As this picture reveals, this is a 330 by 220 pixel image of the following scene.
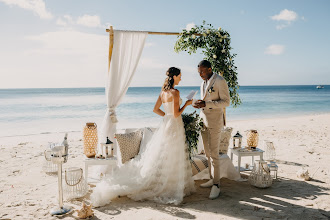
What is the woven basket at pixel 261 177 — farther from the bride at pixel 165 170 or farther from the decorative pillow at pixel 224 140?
the bride at pixel 165 170

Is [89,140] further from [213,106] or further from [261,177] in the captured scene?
[261,177]

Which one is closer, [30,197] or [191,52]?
[30,197]

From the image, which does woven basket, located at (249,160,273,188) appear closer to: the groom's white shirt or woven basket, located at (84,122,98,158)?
the groom's white shirt

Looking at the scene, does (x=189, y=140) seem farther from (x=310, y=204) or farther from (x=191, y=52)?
(x=191, y=52)

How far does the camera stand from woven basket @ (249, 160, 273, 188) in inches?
164

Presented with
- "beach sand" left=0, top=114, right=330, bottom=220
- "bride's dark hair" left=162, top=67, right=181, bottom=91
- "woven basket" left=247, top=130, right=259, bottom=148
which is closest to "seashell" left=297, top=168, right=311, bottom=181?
"beach sand" left=0, top=114, right=330, bottom=220

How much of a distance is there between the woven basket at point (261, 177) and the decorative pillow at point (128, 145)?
203cm

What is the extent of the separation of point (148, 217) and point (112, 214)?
47 centimetres

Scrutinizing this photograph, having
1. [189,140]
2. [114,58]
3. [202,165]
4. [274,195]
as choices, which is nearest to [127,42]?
[114,58]

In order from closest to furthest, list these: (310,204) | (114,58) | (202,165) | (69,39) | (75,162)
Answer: (310,204) → (202,165) → (114,58) → (75,162) → (69,39)

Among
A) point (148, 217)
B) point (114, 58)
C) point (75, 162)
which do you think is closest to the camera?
point (148, 217)

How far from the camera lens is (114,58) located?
189 inches

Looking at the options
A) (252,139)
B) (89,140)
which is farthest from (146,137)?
(252,139)

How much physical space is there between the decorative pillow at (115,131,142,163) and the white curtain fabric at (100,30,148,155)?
1.74ft
